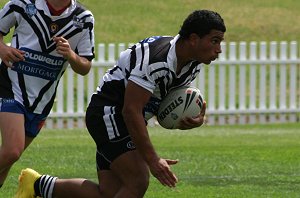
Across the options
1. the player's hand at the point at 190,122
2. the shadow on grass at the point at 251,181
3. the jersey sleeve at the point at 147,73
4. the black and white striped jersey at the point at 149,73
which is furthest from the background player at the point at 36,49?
the shadow on grass at the point at 251,181

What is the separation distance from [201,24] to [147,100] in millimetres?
645

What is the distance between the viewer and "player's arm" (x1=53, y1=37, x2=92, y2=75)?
910 centimetres

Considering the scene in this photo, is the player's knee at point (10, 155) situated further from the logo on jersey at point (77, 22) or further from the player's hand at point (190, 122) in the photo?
the player's hand at point (190, 122)

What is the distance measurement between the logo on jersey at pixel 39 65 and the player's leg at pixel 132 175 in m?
1.23

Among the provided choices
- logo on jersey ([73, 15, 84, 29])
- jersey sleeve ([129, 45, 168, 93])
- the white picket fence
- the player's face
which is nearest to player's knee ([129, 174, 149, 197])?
jersey sleeve ([129, 45, 168, 93])

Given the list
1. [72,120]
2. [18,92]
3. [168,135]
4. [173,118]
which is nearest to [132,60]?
[173,118]

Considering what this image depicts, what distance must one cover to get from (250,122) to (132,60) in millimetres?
13133

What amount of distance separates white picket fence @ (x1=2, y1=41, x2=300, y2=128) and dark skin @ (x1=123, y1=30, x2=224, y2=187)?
12.1 metres

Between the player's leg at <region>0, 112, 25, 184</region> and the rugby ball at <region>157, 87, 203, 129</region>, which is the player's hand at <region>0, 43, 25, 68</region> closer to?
the player's leg at <region>0, 112, 25, 184</region>

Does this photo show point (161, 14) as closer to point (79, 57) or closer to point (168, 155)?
point (168, 155)

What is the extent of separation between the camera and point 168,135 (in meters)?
18.4

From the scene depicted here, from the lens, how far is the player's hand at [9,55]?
30.3ft

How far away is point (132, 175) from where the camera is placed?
336 inches

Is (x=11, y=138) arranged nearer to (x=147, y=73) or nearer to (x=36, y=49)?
(x=36, y=49)
